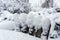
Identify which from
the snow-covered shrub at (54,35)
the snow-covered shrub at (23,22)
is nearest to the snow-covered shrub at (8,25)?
the snow-covered shrub at (23,22)

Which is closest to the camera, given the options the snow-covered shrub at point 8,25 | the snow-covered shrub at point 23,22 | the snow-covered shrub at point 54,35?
the snow-covered shrub at point 54,35

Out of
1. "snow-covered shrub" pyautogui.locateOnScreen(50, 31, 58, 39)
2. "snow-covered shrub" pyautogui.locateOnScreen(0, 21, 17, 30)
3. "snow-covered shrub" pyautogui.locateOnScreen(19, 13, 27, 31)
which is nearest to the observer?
"snow-covered shrub" pyautogui.locateOnScreen(50, 31, 58, 39)

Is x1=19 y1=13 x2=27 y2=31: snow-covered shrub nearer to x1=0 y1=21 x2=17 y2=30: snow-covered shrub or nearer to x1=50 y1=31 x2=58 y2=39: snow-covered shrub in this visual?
x1=0 y1=21 x2=17 y2=30: snow-covered shrub

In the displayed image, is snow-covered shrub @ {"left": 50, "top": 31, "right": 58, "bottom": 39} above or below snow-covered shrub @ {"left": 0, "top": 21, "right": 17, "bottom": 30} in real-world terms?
below

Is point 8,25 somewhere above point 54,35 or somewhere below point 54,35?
above

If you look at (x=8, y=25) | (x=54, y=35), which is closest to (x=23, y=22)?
(x=8, y=25)

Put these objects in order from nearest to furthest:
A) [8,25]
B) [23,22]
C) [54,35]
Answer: [54,35]
[8,25]
[23,22]

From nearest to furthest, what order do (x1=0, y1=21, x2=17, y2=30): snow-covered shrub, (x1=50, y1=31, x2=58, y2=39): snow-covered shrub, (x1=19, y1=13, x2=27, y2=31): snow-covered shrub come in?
(x1=50, y1=31, x2=58, y2=39): snow-covered shrub, (x1=0, y1=21, x2=17, y2=30): snow-covered shrub, (x1=19, y1=13, x2=27, y2=31): snow-covered shrub

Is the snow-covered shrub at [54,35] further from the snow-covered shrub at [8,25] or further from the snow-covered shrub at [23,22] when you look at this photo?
the snow-covered shrub at [8,25]

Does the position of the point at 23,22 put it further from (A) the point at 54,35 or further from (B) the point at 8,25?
(A) the point at 54,35

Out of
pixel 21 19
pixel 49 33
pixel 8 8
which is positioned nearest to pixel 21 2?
pixel 8 8

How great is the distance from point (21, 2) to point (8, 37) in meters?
6.95

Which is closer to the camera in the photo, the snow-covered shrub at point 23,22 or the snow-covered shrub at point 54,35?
the snow-covered shrub at point 54,35

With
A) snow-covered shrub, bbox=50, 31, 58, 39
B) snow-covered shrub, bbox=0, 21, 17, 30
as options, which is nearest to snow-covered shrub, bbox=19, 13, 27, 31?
snow-covered shrub, bbox=0, 21, 17, 30
